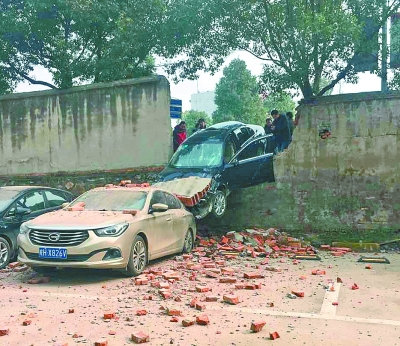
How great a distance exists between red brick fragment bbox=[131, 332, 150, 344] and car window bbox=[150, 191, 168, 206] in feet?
14.2

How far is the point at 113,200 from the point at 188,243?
222cm

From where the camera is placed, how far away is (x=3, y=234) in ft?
30.8

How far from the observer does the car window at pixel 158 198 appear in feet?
31.1

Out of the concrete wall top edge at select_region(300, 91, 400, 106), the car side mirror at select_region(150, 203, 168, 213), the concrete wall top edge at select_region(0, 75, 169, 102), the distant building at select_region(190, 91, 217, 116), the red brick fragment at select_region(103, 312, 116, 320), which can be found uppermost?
the distant building at select_region(190, 91, 217, 116)

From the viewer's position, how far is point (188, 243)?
35.3ft

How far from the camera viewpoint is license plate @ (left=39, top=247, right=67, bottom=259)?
775cm

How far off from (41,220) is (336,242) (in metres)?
7.26

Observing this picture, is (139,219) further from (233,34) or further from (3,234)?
(233,34)

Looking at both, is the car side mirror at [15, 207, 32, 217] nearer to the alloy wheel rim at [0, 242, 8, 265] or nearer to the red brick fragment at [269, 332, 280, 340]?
the alloy wheel rim at [0, 242, 8, 265]

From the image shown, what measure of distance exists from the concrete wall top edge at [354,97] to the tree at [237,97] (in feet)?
100

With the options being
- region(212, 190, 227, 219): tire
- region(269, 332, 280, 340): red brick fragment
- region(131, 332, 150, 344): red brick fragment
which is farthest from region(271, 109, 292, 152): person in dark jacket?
region(131, 332, 150, 344): red brick fragment

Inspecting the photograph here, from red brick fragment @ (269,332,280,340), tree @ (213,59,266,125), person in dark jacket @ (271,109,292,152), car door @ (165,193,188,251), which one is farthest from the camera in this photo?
tree @ (213,59,266,125)

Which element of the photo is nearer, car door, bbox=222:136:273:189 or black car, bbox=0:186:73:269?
black car, bbox=0:186:73:269

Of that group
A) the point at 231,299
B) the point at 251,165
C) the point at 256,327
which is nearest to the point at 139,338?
the point at 256,327
